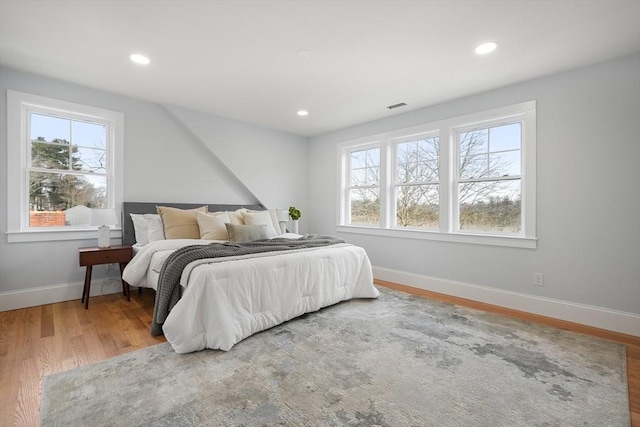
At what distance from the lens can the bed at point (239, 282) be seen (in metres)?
2.21

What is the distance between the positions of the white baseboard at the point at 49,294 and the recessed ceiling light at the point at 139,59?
8.26ft

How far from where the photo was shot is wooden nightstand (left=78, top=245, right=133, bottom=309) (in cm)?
310

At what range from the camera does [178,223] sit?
3.63 meters

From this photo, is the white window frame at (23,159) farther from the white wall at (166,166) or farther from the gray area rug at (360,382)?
the gray area rug at (360,382)

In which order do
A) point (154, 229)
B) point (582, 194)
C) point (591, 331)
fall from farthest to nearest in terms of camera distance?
point (154, 229)
point (582, 194)
point (591, 331)

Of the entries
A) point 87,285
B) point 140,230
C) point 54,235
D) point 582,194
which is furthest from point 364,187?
point 54,235

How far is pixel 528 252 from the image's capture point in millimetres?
3180

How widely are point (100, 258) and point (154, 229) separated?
1.98ft

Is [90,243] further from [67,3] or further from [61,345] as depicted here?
[67,3]

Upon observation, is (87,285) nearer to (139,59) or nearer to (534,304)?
(139,59)

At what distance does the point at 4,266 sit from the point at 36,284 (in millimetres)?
325

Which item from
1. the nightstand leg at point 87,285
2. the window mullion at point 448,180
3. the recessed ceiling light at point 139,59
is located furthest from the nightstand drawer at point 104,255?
the window mullion at point 448,180

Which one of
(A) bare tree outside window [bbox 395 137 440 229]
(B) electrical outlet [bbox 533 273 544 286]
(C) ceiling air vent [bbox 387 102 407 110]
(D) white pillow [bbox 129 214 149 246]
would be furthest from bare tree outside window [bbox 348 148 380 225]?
(D) white pillow [bbox 129 214 149 246]

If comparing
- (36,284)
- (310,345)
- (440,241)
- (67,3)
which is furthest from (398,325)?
(36,284)
